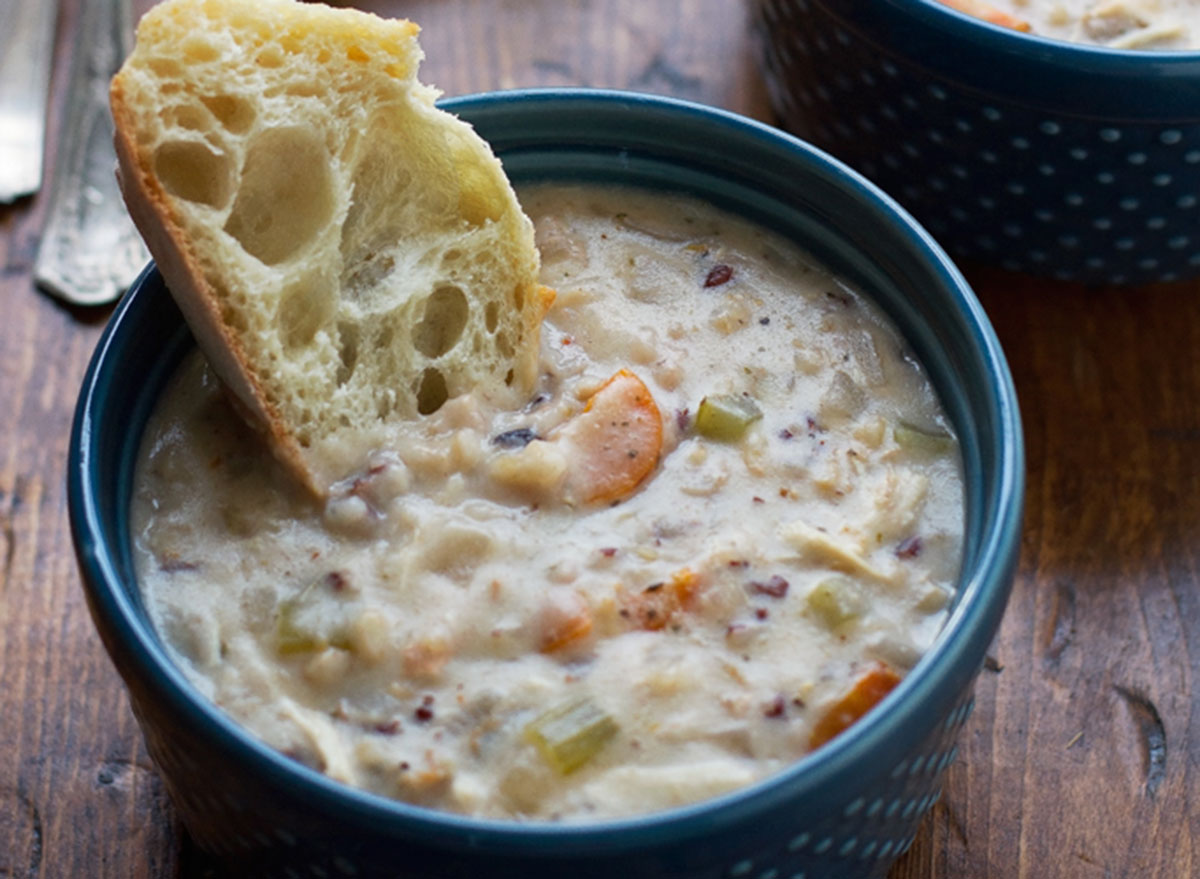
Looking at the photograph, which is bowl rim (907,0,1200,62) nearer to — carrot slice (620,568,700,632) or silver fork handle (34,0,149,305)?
carrot slice (620,568,700,632)

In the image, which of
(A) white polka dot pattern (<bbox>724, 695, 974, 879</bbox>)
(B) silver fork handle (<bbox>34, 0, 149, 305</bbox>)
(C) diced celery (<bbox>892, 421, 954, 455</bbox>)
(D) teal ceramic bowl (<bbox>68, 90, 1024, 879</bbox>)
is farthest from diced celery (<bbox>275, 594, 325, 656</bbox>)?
(B) silver fork handle (<bbox>34, 0, 149, 305</bbox>)

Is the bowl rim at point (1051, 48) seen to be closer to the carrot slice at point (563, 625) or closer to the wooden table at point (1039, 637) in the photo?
the wooden table at point (1039, 637)

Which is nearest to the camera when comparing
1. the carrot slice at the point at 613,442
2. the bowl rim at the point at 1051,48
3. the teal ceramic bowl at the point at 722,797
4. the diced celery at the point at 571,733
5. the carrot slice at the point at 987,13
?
the teal ceramic bowl at the point at 722,797

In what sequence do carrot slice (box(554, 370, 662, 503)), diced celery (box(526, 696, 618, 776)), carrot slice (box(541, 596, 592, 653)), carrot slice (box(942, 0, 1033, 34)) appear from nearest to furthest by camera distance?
1. diced celery (box(526, 696, 618, 776))
2. carrot slice (box(541, 596, 592, 653))
3. carrot slice (box(554, 370, 662, 503))
4. carrot slice (box(942, 0, 1033, 34))

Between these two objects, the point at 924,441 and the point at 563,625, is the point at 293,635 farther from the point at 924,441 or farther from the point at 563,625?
the point at 924,441

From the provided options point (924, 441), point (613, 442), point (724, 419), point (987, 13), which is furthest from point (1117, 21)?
point (613, 442)

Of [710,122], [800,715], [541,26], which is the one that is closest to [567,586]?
[800,715]

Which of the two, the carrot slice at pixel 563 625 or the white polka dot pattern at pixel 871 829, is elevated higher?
the carrot slice at pixel 563 625

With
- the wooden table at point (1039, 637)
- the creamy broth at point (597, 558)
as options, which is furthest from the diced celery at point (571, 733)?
the wooden table at point (1039, 637)
